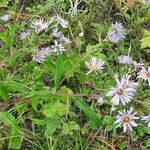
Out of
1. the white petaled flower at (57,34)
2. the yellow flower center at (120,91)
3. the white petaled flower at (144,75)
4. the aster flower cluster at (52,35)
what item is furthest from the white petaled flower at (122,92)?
the white petaled flower at (57,34)

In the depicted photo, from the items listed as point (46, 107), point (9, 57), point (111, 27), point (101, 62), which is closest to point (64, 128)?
point (46, 107)

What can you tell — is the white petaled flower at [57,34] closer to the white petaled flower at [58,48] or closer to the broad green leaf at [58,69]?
the white petaled flower at [58,48]

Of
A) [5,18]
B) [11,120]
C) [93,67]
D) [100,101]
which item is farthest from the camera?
[5,18]

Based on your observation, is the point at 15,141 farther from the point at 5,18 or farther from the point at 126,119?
the point at 5,18

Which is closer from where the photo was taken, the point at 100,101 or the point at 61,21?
the point at 100,101

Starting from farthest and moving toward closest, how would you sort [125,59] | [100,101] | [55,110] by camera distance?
[125,59]
[100,101]
[55,110]

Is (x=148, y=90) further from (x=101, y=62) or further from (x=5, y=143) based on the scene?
(x=5, y=143)

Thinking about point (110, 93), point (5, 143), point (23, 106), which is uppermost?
point (110, 93)

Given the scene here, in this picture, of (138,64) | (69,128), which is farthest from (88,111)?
(138,64)

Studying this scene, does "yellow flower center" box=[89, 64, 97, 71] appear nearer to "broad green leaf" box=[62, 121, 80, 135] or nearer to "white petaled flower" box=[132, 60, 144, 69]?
"white petaled flower" box=[132, 60, 144, 69]

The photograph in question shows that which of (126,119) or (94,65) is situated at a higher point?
(94,65)
